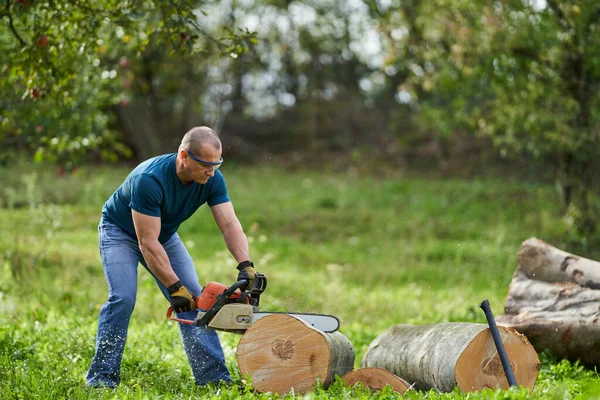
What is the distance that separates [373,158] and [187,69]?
6.96 metres

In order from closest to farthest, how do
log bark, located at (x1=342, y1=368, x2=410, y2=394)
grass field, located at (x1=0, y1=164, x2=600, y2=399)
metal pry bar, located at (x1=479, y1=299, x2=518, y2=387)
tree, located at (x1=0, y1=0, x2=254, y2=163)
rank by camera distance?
metal pry bar, located at (x1=479, y1=299, x2=518, y2=387) < log bark, located at (x1=342, y1=368, x2=410, y2=394) < grass field, located at (x1=0, y1=164, x2=600, y2=399) < tree, located at (x1=0, y1=0, x2=254, y2=163)

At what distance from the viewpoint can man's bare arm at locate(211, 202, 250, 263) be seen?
518 cm

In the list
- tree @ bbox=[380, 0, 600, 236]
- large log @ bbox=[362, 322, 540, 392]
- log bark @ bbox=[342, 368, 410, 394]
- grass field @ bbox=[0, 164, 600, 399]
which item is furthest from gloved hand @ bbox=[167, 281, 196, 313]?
tree @ bbox=[380, 0, 600, 236]

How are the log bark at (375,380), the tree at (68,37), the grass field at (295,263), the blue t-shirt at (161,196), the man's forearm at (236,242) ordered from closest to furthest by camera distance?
the log bark at (375,380) < the blue t-shirt at (161,196) < the man's forearm at (236,242) < the grass field at (295,263) < the tree at (68,37)

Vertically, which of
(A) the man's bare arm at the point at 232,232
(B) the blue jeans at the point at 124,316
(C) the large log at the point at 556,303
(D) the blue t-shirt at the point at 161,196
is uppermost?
(D) the blue t-shirt at the point at 161,196

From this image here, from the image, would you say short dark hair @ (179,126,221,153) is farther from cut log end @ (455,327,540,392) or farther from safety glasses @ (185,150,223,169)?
cut log end @ (455,327,540,392)

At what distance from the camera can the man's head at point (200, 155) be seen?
4.85 metres

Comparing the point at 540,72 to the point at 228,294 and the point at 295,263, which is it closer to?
the point at 295,263

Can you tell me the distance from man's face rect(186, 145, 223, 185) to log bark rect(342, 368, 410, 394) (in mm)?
1686

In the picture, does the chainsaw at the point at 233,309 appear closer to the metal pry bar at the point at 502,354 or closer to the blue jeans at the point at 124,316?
the blue jeans at the point at 124,316

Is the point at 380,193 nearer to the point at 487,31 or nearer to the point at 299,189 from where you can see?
the point at 299,189

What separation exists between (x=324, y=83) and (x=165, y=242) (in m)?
23.1

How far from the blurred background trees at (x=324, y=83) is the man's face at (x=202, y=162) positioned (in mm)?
1300

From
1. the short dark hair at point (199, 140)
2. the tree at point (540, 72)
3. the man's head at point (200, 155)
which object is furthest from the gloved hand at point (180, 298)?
the tree at point (540, 72)
